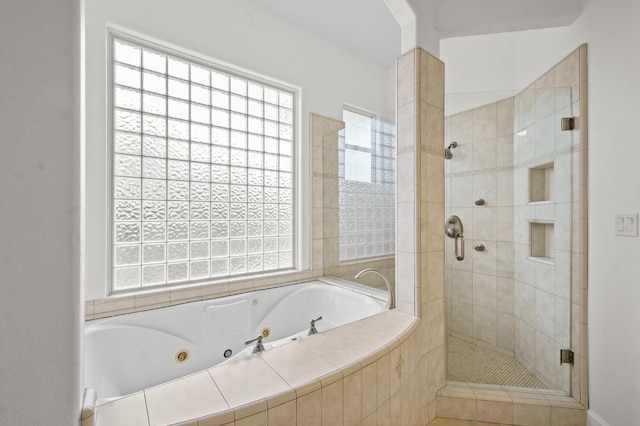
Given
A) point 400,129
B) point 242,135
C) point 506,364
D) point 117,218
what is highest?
point 242,135

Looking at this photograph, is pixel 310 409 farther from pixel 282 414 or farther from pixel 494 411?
pixel 494 411

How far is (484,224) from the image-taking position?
87.6 inches

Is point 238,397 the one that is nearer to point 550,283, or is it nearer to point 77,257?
point 77,257

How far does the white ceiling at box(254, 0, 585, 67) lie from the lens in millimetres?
1731

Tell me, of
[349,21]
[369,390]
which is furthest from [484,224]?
[349,21]

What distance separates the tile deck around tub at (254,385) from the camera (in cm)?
85

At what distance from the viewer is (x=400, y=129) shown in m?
1.74

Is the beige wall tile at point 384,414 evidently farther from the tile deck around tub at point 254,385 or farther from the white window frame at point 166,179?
the white window frame at point 166,179

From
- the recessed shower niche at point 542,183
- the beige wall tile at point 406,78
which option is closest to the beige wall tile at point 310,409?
the beige wall tile at point 406,78

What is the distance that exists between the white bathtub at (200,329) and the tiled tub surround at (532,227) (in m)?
0.88

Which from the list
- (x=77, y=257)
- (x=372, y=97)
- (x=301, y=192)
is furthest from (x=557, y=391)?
(x=372, y=97)

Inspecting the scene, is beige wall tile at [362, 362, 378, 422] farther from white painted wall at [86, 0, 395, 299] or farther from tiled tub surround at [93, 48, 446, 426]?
white painted wall at [86, 0, 395, 299]

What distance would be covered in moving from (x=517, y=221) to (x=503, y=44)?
160cm

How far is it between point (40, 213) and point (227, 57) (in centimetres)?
200
